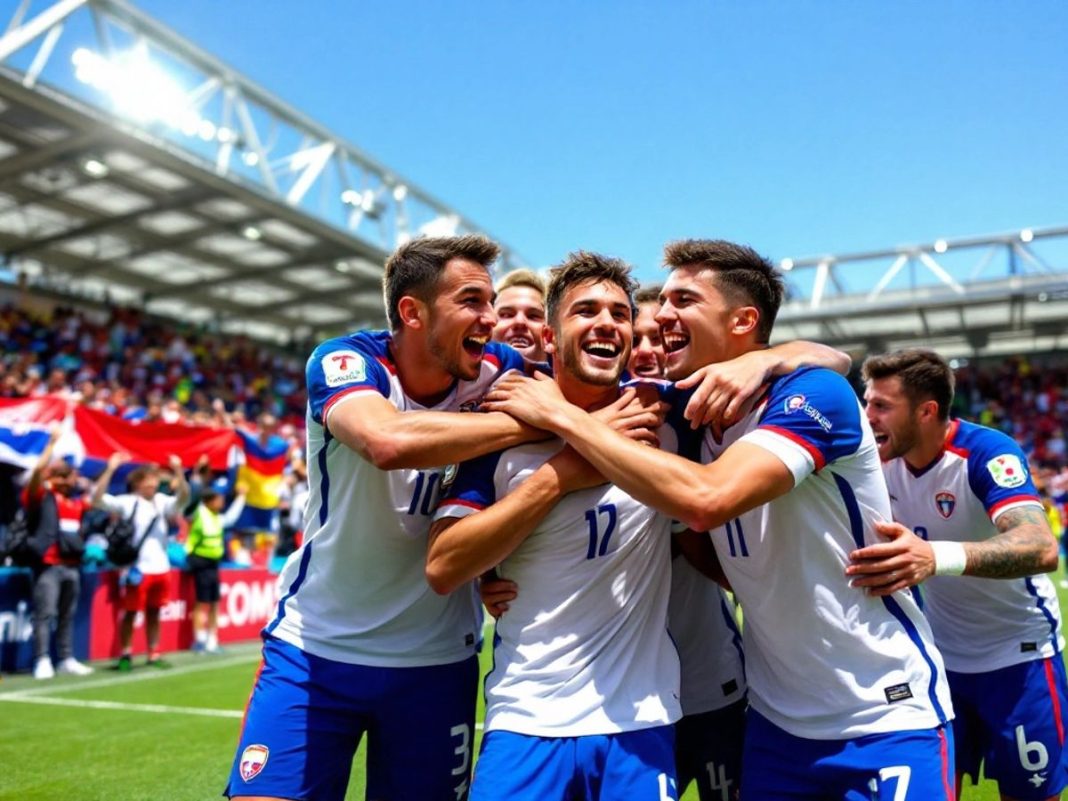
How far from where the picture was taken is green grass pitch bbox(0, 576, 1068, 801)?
5.52 meters

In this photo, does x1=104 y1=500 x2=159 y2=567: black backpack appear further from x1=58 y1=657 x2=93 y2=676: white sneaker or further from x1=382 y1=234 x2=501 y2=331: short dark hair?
x1=382 y1=234 x2=501 y2=331: short dark hair

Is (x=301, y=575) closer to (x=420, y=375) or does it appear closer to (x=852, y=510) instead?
(x=420, y=375)

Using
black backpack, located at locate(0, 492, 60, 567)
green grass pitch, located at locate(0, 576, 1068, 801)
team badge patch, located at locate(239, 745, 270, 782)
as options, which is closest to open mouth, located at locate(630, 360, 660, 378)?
team badge patch, located at locate(239, 745, 270, 782)

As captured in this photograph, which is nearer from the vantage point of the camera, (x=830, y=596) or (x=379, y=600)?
(x=830, y=596)

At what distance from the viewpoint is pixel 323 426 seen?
10.5 ft

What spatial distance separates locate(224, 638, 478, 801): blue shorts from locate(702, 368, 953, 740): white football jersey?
44.2 inches

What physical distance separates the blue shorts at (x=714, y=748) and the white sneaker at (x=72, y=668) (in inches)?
328

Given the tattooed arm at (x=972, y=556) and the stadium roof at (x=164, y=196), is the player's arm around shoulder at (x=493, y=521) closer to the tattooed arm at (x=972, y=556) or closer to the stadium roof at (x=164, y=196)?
the tattooed arm at (x=972, y=556)

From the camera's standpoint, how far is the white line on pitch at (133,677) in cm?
852

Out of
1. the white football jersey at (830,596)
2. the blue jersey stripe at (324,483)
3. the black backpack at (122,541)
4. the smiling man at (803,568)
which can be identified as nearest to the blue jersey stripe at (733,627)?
the smiling man at (803,568)

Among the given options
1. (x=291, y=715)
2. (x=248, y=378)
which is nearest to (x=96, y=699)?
(x=291, y=715)

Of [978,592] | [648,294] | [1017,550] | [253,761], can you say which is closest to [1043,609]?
[978,592]

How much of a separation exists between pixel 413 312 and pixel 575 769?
1630 millimetres

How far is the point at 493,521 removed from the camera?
2.56 metres
